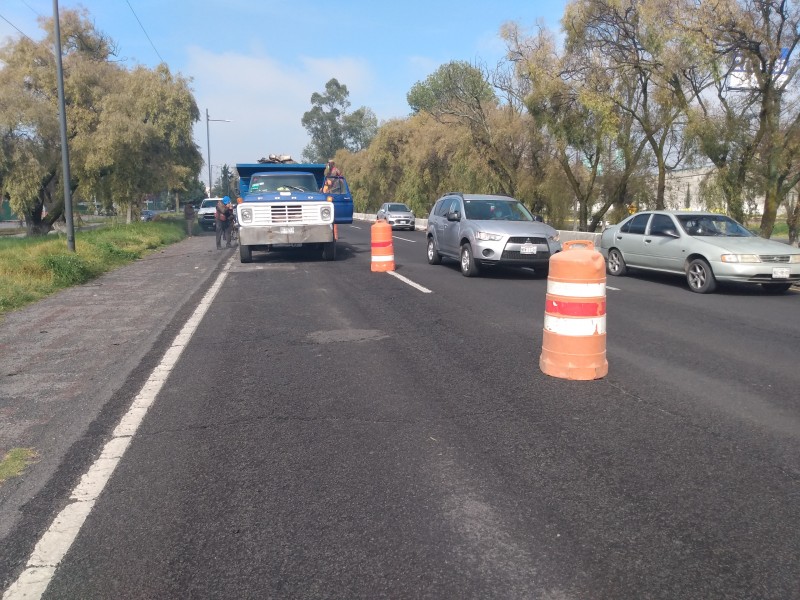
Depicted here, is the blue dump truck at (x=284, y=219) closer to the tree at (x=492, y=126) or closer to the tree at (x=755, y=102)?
the tree at (x=755, y=102)

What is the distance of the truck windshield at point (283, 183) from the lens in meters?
18.9

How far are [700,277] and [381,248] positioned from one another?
21.9 ft

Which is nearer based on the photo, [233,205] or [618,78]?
[233,205]

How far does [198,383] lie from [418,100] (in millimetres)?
83207

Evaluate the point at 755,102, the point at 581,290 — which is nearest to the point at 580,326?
the point at 581,290

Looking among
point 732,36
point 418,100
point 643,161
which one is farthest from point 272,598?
point 418,100

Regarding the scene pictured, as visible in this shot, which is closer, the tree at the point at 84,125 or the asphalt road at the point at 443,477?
the asphalt road at the point at 443,477

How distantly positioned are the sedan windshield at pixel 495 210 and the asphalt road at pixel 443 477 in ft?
24.6

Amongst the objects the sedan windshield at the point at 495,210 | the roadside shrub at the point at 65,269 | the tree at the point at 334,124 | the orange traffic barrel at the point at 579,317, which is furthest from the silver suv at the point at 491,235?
the tree at the point at 334,124

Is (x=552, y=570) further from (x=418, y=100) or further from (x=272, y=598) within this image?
(x=418, y=100)

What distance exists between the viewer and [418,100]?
86062 mm

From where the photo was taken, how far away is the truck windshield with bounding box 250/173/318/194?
18.9 metres

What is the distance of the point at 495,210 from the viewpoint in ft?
52.2

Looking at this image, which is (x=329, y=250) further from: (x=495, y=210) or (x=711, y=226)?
(x=711, y=226)
